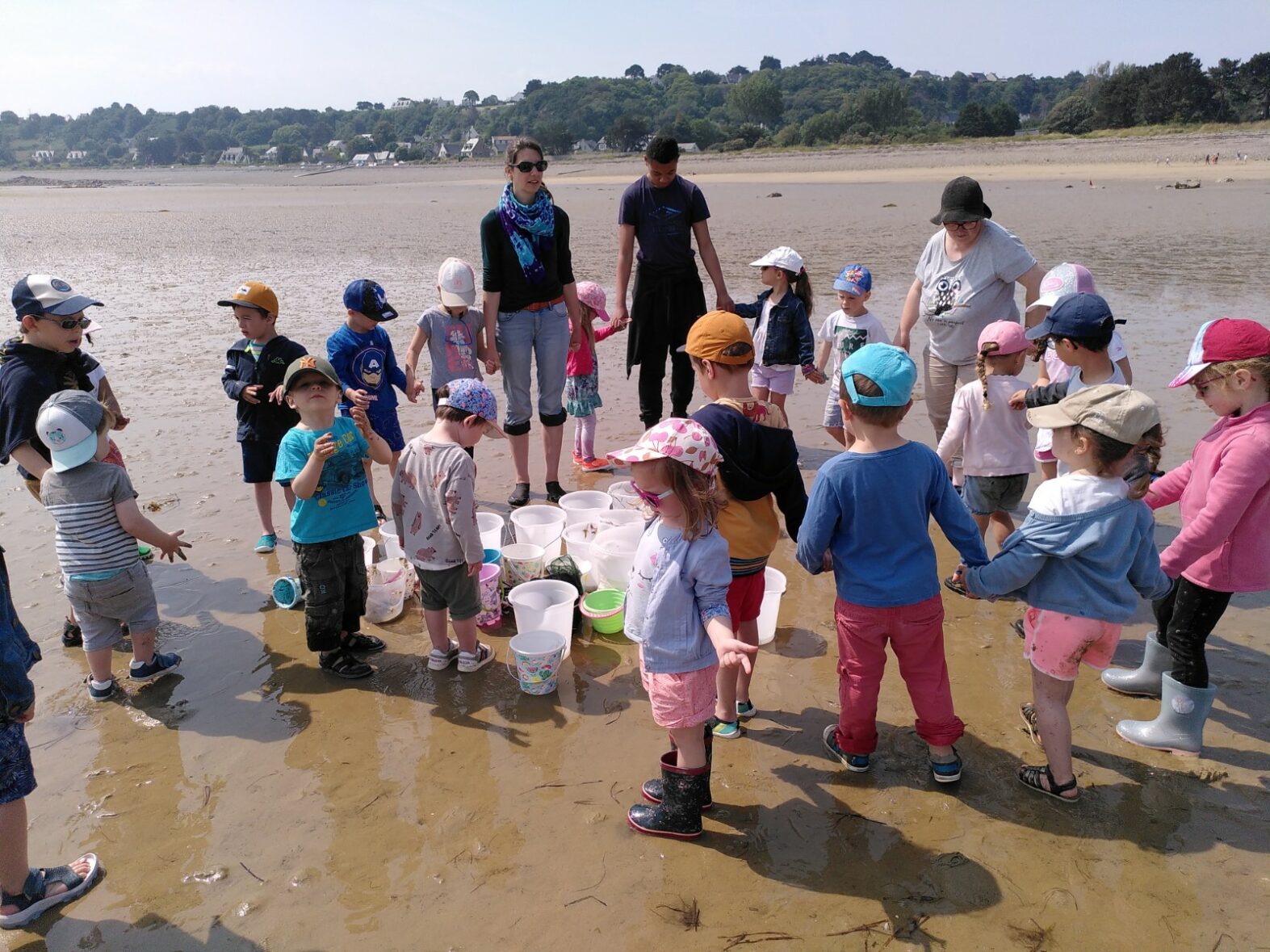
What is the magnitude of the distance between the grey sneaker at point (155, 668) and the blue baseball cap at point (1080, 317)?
16.7 ft

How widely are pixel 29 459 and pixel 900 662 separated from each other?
466 centimetres

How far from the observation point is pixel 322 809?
138 inches

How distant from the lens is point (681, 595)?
300 centimetres

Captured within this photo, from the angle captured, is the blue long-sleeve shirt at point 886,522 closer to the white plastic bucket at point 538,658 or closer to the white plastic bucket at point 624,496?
the white plastic bucket at point 538,658

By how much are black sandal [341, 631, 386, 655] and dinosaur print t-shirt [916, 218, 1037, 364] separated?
168 inches

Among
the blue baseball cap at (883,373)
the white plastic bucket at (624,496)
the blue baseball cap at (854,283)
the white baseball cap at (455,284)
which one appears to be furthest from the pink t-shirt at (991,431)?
the white baseball cap at (455,284)

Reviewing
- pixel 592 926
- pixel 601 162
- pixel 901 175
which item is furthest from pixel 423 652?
pixel 601 162

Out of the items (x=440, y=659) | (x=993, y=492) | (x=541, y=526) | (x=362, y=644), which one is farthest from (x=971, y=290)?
(x=362, y=644)

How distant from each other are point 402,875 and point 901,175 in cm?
4171

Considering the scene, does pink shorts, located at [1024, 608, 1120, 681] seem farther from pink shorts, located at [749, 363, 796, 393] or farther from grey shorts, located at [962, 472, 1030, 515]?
pink shorts, located at [749, 363, 796, 393]

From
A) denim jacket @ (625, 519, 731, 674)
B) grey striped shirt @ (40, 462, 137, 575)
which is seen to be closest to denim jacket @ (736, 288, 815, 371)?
denim jacket @ (625, 519, 731, 674)

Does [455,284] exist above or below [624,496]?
above

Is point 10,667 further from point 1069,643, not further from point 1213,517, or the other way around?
point 1213,517

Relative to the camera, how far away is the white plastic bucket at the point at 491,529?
17.6ft
